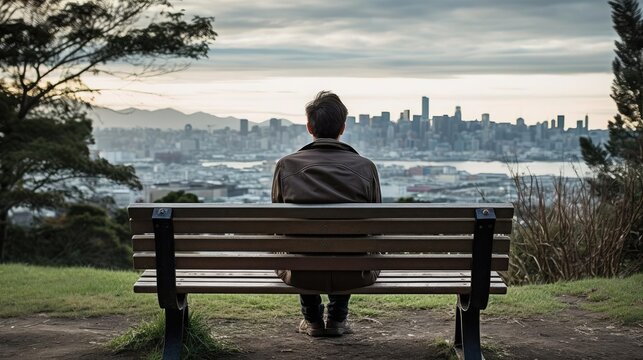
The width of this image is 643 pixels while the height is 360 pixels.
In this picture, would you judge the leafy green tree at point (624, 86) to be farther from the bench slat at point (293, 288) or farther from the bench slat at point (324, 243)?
the bench slat at point (324, 243)

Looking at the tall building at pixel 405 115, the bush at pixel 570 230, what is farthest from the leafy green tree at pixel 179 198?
the bush at pixel 570 230

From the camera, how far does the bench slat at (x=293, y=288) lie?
4410 mm

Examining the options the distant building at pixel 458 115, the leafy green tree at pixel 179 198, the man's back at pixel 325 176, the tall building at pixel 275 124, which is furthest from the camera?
the tall building at pixel 275 124

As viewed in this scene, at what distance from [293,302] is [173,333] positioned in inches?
73.9

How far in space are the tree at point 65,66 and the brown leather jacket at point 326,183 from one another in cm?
1861

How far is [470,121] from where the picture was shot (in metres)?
26.7

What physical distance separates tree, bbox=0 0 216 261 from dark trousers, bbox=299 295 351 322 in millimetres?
18157

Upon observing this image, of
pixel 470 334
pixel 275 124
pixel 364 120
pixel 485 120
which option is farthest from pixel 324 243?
pixel 275 124

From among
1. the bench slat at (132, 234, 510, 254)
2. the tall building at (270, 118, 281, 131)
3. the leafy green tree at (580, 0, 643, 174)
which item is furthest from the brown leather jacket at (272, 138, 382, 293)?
the tall building at (270, 118, 281, 131)

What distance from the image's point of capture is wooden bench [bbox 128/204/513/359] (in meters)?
4.21

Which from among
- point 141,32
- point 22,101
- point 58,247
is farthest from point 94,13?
point 58,247

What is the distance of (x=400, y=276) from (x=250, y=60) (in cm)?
3320

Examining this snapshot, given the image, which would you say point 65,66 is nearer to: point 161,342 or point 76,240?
point 76,240

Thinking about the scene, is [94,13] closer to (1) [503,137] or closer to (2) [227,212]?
(1) [503,137]
